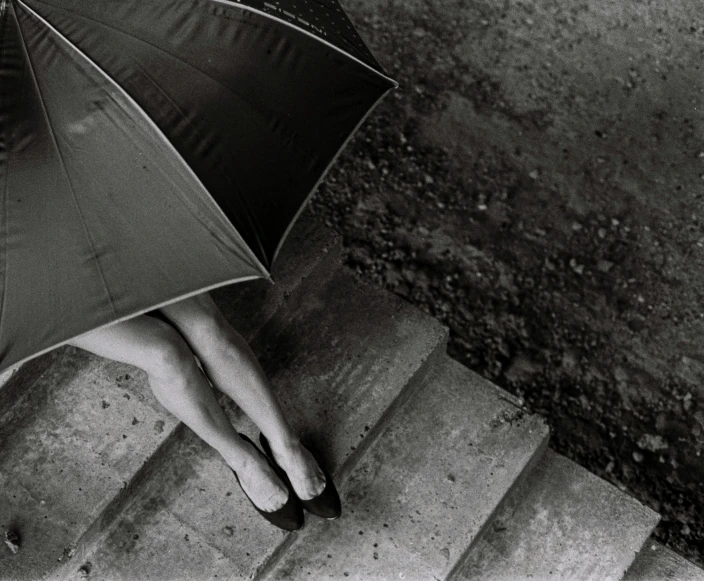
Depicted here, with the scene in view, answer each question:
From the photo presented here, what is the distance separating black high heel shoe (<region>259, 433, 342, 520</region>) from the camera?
2.63 meters

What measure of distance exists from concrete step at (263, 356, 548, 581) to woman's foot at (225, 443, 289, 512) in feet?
0.73

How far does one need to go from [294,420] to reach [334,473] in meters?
0.22

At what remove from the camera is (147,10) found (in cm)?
205

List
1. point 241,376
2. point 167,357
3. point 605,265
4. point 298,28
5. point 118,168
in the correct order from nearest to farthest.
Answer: point 118,168 < point 298,28 < point 167,357 < point 241,376 < point 605,265

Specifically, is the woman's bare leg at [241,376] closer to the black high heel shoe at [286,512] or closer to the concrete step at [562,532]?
the black high heel shoe at [286,512]

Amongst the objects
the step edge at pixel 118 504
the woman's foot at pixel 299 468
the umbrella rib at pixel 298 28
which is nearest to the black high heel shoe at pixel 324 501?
the woman's foot at pixel 299 468

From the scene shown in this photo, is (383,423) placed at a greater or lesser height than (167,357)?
lesser

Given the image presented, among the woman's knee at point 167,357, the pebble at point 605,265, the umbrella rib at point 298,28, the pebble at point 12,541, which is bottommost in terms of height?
the pebble at point 12,541

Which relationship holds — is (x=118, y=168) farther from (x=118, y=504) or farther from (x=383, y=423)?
(x=383, y=423)

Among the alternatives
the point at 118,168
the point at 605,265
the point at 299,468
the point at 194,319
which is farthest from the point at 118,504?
the point at 605,265

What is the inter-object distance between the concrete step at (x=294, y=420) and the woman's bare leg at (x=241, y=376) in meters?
0.15

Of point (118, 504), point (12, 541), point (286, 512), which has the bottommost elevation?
point (12, 541)

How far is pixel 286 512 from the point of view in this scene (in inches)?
102

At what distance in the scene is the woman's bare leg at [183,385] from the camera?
230 cm
